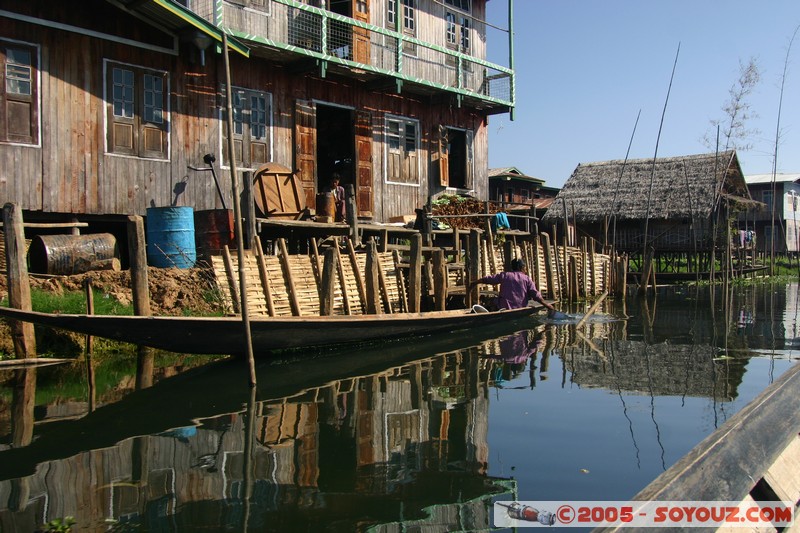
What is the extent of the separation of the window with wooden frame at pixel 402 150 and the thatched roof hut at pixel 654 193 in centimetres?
1004

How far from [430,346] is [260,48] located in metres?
7.14

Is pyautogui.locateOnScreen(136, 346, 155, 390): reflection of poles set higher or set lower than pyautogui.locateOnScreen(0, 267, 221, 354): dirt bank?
lower

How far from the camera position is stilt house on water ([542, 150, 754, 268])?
27203mm

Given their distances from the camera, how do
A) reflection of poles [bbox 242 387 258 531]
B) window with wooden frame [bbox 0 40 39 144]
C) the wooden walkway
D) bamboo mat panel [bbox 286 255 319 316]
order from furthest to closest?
window with wooden frame [bbox 0 40 39 144]
bamboo mat panel [bbox 286 255 319 316]
the wooden walkway
reflection of poles [bbox 242 387 258 531]

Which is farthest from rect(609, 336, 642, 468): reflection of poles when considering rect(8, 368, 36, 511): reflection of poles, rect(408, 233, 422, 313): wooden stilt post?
rect(8, 368, 36, 511): reflection of poles

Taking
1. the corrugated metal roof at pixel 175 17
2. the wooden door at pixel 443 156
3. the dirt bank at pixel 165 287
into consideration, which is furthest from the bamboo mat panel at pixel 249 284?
the wooden door at pixel 443 156

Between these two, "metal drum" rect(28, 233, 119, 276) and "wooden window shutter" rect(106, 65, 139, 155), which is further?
"wooden window shutter" rect(106, 65, 139, 155)

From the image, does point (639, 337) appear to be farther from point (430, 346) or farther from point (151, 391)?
point (151, 391)

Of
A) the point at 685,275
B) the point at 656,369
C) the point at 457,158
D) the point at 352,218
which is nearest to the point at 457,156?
the point at 457,158

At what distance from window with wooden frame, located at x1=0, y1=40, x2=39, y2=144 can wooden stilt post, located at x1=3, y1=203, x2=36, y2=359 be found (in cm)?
374

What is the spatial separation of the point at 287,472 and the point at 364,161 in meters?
12.7

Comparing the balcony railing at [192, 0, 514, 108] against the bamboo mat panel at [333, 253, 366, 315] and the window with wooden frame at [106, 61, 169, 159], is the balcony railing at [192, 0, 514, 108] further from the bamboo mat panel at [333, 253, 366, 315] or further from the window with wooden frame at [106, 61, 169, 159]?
the bamboo mat panel at [333, 253, 366, 315]

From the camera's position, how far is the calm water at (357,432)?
500 cm

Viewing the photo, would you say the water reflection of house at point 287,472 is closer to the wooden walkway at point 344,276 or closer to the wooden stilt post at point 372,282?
the wooden walkway at point 344,276
